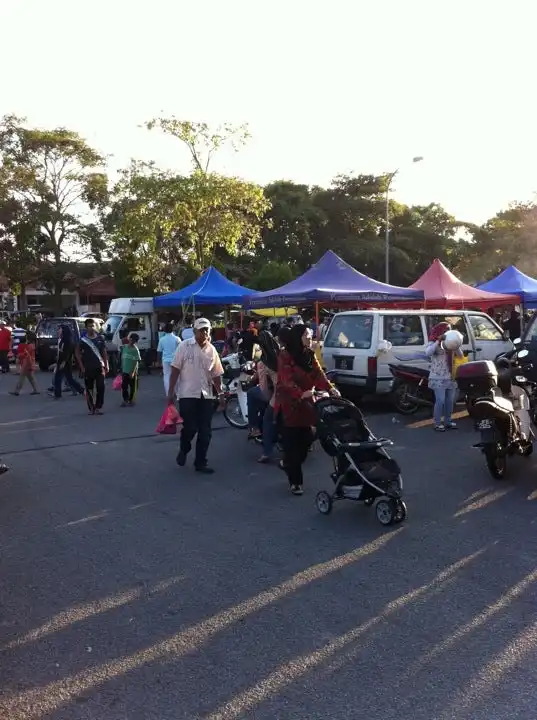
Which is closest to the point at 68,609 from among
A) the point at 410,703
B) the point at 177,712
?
the point at 177,712

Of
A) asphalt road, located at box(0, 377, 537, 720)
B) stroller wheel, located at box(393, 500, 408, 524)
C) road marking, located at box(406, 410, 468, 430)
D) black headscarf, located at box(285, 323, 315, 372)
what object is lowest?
asphalt road, located at box(0, 377, 537, 720)

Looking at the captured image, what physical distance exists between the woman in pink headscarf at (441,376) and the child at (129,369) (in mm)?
5894

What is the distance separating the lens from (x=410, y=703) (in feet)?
9.98

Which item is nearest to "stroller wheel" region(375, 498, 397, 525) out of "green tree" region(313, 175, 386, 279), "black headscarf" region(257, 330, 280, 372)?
"black headscarf" region(257, 330, 280, 372)

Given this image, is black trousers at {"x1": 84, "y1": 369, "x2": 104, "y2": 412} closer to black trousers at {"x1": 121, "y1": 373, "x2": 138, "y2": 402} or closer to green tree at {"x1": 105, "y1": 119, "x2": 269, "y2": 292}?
black trousers at {"x1": 121, "y1": 373, "x2": 138, "y2": 402}

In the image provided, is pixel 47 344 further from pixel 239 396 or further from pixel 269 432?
pixel 269 432

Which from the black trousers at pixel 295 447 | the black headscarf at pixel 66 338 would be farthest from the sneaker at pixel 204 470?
the black headscarf at pixel 66 338

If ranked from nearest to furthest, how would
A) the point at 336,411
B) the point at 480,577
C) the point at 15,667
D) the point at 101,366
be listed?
1. the point at 15,667
2. the point at 480,577
3. the point at 336,411
4. the point at 101,366

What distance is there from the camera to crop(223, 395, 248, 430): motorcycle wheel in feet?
35.8

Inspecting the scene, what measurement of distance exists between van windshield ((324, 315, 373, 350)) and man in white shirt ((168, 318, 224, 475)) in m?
4.75

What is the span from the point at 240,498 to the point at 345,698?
140 inches

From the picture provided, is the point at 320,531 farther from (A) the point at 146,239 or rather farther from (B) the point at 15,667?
(A) the point at 146,239

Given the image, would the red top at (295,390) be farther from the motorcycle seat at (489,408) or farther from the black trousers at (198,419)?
the motorcycle seat at (489,408)

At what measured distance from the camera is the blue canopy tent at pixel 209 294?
20844 millimetres
